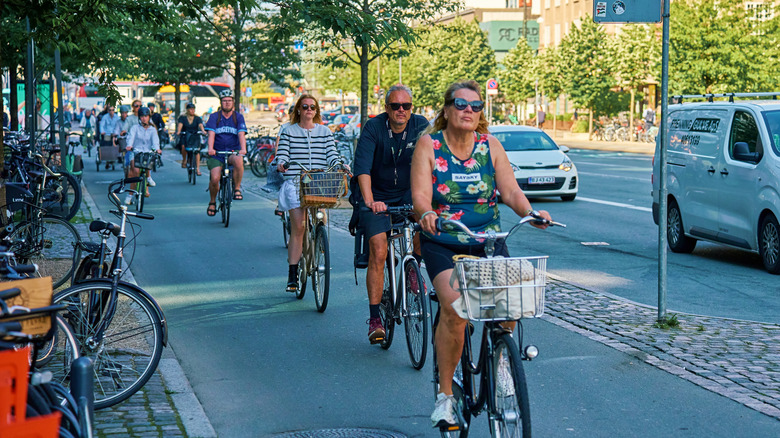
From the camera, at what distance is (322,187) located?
8.97m

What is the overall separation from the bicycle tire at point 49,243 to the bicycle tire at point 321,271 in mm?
2553

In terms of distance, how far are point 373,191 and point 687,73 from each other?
126 ft

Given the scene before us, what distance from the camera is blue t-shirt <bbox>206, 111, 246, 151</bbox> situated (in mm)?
16375

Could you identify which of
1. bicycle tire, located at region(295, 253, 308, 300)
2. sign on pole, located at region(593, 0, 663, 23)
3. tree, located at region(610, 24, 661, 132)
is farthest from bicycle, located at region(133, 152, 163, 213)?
tree, located at region(610, 24, 661, 132)

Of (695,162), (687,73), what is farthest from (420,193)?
(687,73)

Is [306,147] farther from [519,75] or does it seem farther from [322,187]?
[519,75]

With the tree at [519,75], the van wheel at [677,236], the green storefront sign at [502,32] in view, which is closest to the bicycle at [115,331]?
the van wheel at [677,236]

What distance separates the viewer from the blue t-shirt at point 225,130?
16.4 meters

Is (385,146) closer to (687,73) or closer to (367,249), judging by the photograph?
(367,249)

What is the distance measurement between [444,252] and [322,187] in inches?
161

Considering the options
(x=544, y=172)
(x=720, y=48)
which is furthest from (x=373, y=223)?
(x=720, y=48)

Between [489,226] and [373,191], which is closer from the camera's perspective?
[489,226]

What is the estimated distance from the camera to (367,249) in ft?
25.4

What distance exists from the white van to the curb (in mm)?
6818
